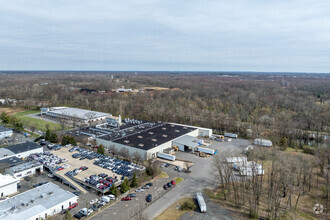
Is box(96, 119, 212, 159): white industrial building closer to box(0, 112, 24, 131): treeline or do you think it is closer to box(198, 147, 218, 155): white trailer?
box(198, 147, 218, 155): white trailer

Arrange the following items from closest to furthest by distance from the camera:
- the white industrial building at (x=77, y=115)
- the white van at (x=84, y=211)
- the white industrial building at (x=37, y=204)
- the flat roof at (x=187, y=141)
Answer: the white industrial building at (x=37, y=204)
the white van at (x=84, y=211)
the flat roof at (x=187, y=141)
the white industrial building at (x=77, y=115)

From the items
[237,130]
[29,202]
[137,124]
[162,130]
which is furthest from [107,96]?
[29,202]

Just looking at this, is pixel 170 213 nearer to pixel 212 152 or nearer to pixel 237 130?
pixel 212 152

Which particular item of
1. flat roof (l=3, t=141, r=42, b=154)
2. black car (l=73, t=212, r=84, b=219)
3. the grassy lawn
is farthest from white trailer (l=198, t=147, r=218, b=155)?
flat roof (l=3, t=141, r=42, b=154)

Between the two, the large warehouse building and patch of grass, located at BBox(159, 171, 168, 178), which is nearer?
patch of grass, located at BBox(159, 171, 168, 178)

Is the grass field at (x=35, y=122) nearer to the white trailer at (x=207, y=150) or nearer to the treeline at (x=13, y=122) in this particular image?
the treeline at (x=13, y=122)

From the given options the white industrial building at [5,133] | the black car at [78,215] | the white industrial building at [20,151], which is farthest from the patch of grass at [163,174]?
the white industrial building at [5,133]

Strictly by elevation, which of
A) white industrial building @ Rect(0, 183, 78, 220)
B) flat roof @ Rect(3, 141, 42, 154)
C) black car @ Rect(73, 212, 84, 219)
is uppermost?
flat roof @ Rect(3, 141, 42, 154)
